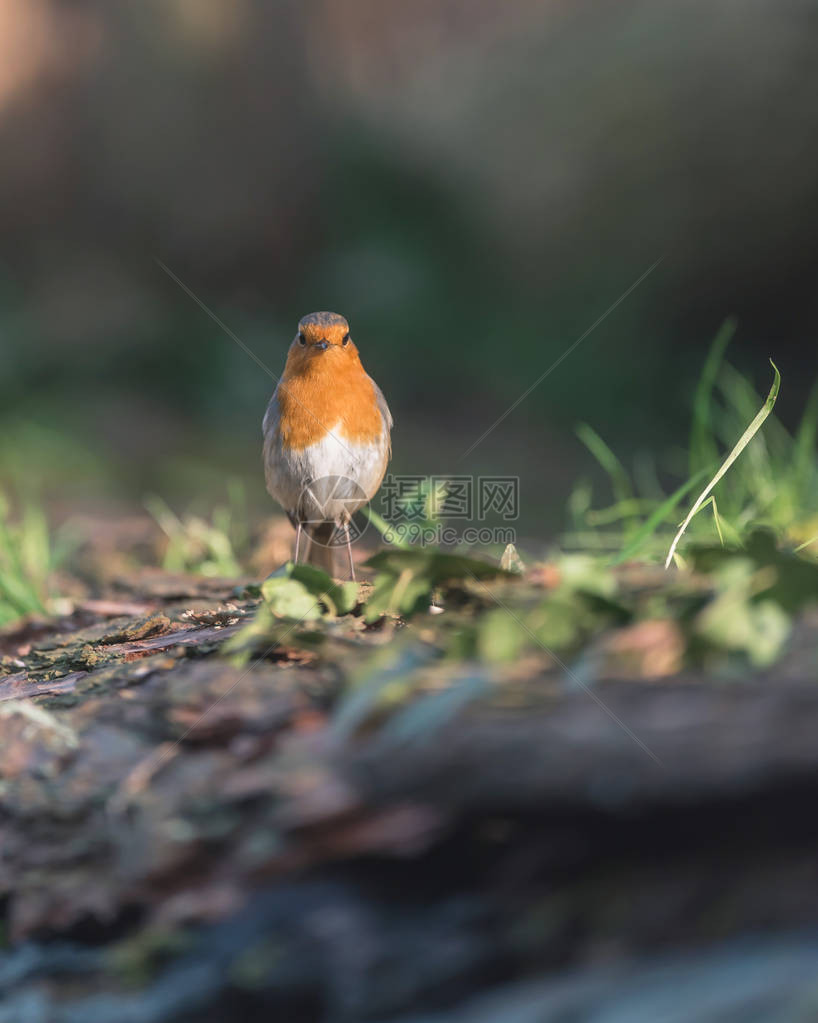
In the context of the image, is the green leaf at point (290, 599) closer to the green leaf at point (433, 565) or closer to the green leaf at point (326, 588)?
the green leaf at point (326, 588)

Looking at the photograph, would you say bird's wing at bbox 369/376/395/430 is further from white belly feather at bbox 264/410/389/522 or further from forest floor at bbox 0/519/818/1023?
forest floor at bbox 0/519/818/1023

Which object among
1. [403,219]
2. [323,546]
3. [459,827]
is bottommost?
[459,827]

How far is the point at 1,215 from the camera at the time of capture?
8.81 m

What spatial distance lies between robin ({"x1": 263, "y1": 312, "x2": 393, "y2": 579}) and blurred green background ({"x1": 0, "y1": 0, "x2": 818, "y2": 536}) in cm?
296

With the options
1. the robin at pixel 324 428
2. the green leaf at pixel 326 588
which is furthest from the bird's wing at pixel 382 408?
the green leaf at pixel 326 588

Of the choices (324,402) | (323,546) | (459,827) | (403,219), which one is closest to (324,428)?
(324,402)

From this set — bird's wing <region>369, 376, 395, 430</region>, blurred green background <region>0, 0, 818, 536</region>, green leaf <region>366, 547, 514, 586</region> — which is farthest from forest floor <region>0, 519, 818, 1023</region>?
blurred green background <region>0, 0, 818, 536</region>

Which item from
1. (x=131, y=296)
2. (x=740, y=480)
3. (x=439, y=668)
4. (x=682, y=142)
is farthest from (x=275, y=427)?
(x=131, y=296)

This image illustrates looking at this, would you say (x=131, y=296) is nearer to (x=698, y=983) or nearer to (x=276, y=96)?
(x=276, y=96)

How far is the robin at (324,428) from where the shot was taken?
109 inches

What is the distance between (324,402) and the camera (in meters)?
2.77

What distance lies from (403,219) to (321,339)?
5.73 meters

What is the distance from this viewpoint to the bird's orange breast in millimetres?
2766

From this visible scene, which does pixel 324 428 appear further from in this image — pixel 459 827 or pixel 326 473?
pixel 459 827
